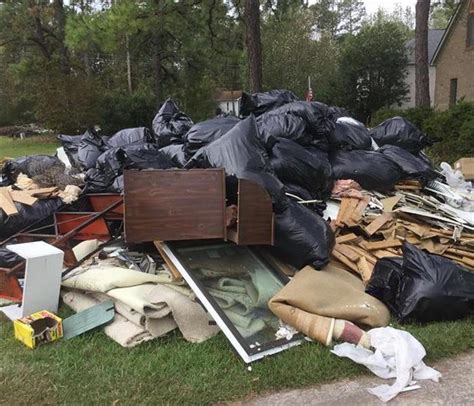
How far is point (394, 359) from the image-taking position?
253cm

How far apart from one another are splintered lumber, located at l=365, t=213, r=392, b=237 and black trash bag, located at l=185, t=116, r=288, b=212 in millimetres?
824

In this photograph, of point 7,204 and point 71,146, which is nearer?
point 7,204

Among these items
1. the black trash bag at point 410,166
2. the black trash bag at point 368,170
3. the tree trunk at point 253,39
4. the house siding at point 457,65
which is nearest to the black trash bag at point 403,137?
the black trash bag at point 410,166

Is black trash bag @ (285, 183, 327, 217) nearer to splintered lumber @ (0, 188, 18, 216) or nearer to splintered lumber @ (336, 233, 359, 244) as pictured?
splintered lumber @ (336, 233, 359, 244)

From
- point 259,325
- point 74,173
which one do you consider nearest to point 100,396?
point 259,325

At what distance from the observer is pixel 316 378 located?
2506 mm

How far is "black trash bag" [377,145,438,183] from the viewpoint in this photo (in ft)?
15.7

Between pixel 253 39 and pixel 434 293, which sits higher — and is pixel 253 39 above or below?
above

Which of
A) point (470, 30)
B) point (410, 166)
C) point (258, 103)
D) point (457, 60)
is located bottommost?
point (410, 166)

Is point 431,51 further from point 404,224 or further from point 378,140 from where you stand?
point 404,224

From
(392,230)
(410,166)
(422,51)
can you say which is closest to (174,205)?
(392,230)

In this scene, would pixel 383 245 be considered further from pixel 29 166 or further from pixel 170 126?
pixel 29 166

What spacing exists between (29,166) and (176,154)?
1.68m

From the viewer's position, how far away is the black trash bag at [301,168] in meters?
3.96
